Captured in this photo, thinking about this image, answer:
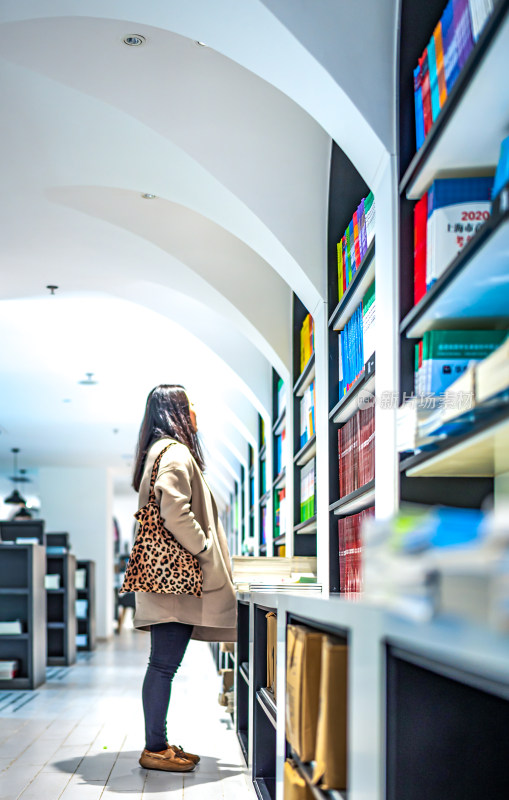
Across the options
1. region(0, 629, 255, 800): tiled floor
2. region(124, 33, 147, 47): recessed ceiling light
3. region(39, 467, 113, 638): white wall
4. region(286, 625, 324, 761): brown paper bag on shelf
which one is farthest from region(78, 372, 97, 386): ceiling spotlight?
region(286, 625, 324, 761): brown paper bag on shelf

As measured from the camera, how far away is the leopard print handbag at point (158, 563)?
322 cm

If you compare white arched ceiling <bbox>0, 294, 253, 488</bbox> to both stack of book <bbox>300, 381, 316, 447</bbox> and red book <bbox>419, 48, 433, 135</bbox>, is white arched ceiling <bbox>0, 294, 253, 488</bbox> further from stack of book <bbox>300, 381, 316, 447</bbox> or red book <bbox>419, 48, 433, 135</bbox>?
red book <bbox>419, 48, 433, 135</bbox>

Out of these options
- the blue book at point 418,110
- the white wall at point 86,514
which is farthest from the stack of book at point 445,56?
the white wall at point 86,514

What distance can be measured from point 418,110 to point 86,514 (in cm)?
1297

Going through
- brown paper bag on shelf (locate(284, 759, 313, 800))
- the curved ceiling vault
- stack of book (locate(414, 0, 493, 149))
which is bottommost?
brown paper bag on shelf (locate(284, 759, 313, 800))

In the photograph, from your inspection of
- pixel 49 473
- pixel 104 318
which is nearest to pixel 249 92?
pixel 104 318

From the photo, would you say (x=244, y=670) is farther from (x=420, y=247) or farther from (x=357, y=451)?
A: (x=420, y=247)

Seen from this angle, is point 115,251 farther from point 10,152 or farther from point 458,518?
point 458,518

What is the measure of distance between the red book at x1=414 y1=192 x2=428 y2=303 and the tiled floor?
6.04 ft

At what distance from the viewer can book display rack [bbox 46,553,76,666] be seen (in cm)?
886

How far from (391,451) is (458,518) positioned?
1.14 metres

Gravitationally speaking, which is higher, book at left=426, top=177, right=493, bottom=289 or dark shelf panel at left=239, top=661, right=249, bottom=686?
book at left=426, top=177, right=493, bottom=289

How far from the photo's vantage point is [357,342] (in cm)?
311

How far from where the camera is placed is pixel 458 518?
1058 mm
